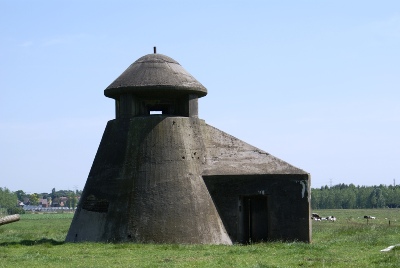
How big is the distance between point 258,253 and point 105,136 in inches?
283

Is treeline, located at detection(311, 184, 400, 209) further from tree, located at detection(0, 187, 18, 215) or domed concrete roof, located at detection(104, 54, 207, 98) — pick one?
domed concrete roof, located at detection(104, 54, 207, 98)

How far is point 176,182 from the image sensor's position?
1898 centimetres

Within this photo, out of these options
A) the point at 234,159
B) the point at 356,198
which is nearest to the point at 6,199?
the point at 356,198

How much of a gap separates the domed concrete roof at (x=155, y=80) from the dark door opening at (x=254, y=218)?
390 centimetres

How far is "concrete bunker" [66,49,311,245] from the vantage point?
734 inches

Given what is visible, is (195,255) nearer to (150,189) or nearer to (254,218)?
(150,189)

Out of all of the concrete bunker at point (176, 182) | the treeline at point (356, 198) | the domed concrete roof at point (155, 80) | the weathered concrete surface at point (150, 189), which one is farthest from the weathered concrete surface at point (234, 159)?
the treeline at point (356, 198)

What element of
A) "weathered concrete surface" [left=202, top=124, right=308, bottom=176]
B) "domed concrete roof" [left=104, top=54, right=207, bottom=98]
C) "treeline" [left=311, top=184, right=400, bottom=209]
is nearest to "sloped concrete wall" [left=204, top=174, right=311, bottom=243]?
"weathered concrete surface" [left=202, top=124, right=308, bottom=176]

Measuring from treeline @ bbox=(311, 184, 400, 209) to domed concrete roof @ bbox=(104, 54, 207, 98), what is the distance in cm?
12463

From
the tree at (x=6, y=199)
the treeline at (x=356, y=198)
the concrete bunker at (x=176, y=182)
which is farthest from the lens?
the treeline at (x=356, y=198)

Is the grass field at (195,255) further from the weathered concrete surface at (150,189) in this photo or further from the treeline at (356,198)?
the treeline at (356,198)

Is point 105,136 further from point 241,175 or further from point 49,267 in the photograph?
point 49,267

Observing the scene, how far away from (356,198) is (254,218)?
130 m

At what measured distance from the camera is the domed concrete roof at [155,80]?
19688 millimetres
